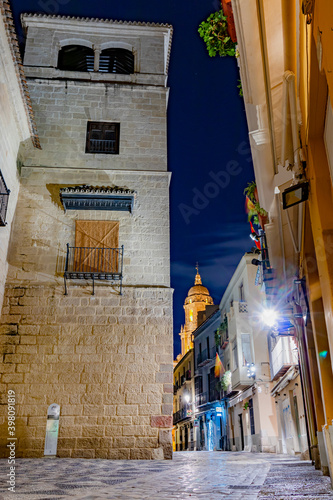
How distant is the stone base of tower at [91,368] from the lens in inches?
395

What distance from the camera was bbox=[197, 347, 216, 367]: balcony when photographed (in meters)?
34.4

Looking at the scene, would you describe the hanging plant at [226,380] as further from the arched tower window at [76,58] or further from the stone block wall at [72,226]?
the arched tower window at [76,58]

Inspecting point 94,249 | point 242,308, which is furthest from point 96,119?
point 242,308

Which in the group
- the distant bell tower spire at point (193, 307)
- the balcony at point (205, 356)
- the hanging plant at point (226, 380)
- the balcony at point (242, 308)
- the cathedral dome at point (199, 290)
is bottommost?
the hanging plant at point (226, 380)

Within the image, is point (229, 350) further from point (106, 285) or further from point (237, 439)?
point (106, 285)

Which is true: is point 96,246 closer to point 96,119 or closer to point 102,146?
point 102,146

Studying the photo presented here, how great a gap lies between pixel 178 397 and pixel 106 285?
3941 cm

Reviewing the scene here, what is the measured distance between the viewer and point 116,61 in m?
14.8

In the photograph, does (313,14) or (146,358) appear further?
(146,358)

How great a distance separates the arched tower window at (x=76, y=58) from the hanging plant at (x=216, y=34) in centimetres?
912

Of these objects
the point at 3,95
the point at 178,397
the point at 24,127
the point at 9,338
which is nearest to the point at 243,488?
the point at 9,338

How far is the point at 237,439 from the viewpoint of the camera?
2642 cm

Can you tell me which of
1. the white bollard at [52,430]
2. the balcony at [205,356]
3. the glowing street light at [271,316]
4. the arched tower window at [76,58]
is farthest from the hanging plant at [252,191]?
the balcony at [205,356]

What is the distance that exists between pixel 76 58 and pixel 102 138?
Result: 352cm
